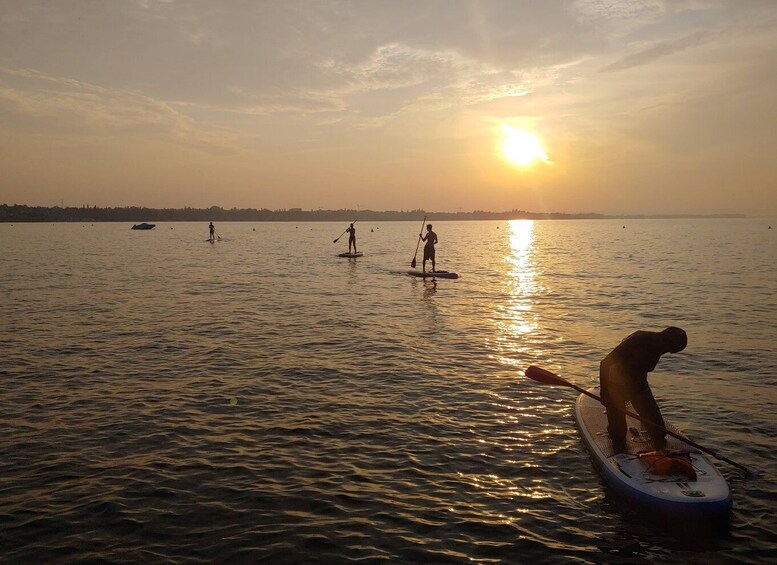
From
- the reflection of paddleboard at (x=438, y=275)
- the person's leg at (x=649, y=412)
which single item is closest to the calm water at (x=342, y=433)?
the person's leg at (x=649, y=412)

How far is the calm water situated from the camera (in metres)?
7.53

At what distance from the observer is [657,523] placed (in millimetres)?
7879

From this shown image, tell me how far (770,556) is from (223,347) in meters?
15.6

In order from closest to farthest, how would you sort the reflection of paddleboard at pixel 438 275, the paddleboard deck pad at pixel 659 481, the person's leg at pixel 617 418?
the paddleboard deck pad at pixel 659 481 → the person's leg at pixel 617 418 → the reflection of paddleboard at pixel 438 275

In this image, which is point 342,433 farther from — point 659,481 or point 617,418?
point 659,481

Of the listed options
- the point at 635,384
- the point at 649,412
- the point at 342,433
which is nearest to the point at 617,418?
the point at 649,412

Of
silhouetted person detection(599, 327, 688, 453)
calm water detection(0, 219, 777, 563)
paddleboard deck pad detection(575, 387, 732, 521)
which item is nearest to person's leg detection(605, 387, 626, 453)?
silhouetted person detection(599, 327, 688, 453)

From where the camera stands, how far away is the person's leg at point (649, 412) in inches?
371

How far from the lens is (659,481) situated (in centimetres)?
822

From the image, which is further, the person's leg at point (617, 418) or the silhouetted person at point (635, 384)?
the person's leg at point (617, 418)

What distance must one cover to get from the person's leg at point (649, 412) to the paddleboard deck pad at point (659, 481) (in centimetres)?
15

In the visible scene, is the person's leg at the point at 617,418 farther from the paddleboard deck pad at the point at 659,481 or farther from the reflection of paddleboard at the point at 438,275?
the reflection of paddleboard at the point at 438,275

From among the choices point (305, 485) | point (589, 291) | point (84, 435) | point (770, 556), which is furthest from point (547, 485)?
point (589, 291)

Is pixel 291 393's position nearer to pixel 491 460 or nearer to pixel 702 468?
pixel 491 460
